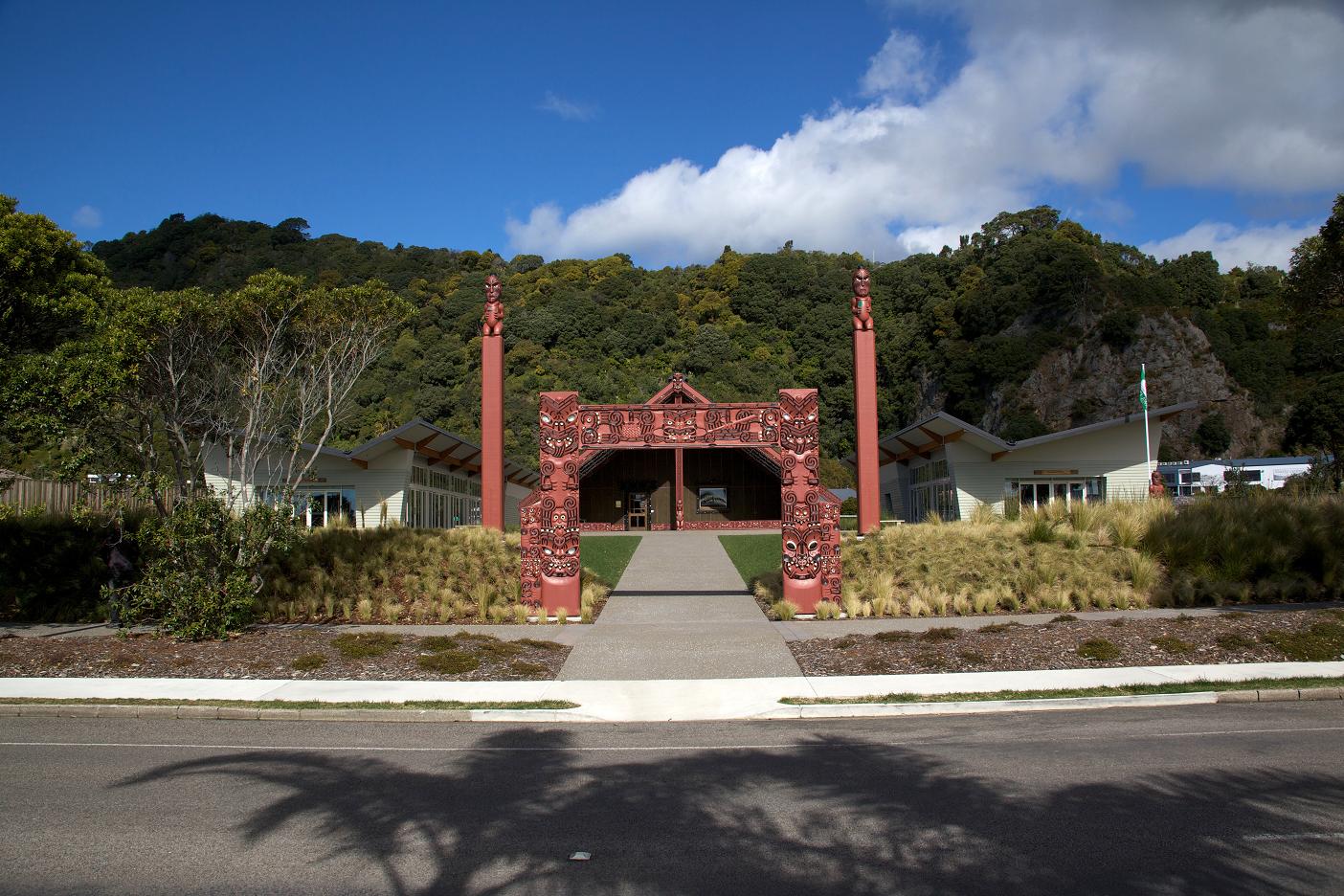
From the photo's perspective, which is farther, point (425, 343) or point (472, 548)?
point (425, 343)

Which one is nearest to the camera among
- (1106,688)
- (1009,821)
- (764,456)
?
(1009,821)

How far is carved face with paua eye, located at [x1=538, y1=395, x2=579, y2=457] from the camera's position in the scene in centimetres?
1781

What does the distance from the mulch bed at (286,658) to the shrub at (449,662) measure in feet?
0.04

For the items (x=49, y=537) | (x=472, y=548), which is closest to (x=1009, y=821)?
(x=472, y=548)

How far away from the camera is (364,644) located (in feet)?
44.2

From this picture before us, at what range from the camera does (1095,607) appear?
58.6 feet

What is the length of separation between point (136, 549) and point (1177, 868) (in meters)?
19.7

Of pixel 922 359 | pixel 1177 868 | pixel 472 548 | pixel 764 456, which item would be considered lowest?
pixel 1177 868

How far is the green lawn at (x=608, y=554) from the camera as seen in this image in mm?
24272

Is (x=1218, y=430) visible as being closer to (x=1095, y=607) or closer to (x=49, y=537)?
(x=1095, y=607)

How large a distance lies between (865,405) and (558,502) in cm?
1178

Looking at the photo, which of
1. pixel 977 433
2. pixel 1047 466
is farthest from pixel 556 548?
pixel 1047 466

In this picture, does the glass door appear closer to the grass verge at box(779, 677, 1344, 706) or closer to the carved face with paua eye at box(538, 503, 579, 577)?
the carved face with paua eye at box(538, 503, 579, 577)

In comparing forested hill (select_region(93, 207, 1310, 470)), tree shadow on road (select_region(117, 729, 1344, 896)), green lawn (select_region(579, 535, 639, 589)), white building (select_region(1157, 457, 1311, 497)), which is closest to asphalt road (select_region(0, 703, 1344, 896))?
tree shadow on road (select_region(117, 729, 1344, 896))
